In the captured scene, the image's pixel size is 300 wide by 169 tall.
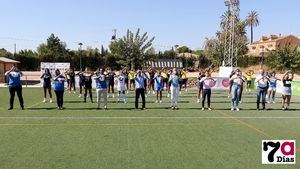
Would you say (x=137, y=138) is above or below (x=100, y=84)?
below

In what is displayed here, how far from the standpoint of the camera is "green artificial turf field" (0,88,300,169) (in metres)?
7.22

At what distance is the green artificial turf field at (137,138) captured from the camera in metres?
7.22

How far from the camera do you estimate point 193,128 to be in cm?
1132

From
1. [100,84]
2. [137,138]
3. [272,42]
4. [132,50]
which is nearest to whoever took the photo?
[137,138]

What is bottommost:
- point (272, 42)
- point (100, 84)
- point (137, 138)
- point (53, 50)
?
point (137, 138)

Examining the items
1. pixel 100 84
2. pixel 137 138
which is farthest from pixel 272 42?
pixel 137 138

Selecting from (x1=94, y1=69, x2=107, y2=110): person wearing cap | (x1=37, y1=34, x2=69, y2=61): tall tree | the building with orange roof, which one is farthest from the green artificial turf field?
the building with orange roof

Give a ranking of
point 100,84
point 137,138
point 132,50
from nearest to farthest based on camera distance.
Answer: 1. point 137,138
2. point 100,84
3. point 132,50

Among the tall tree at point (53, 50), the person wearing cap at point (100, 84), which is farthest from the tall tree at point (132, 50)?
the person wearing cap at point (100, 84)

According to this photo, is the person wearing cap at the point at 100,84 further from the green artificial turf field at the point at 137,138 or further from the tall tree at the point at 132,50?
the tall tree at the point at 132,50

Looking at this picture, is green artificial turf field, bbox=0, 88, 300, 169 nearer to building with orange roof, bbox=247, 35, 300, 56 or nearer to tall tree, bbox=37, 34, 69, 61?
tall tree, bbox=37, 34, 69, 61

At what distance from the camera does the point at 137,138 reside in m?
9.61

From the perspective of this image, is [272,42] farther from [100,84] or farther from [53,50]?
[100,84]

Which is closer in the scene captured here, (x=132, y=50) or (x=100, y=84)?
(x=100, y=84)
